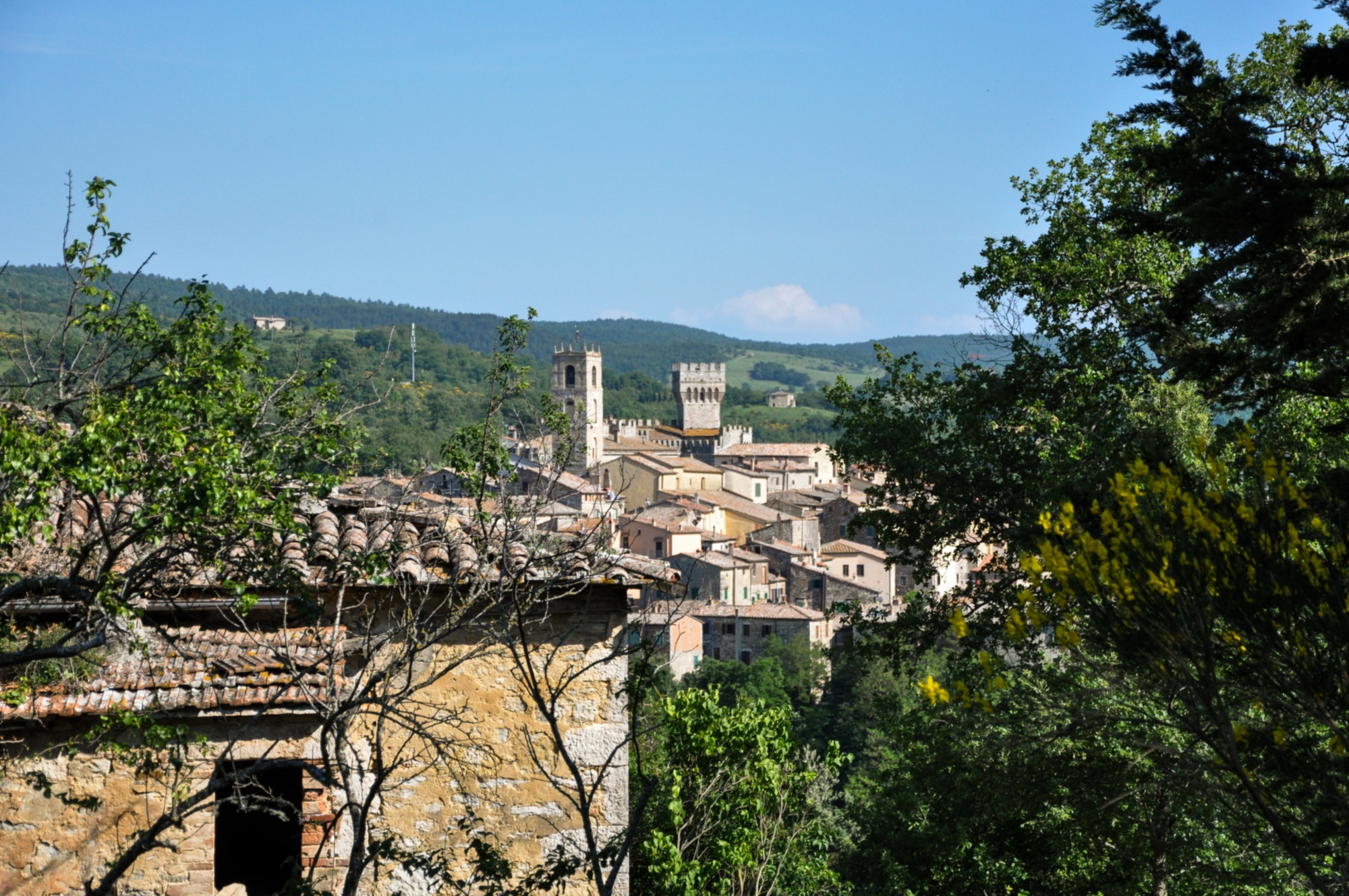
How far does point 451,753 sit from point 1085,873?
645 cm

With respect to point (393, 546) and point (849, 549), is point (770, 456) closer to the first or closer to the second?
point (849, 549)

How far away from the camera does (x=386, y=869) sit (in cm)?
624

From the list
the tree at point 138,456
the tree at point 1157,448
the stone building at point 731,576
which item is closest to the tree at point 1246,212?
the tree at point 1157,448

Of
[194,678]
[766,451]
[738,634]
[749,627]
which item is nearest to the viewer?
[194,678]

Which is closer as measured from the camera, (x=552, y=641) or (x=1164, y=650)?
(x=1164, y=650)

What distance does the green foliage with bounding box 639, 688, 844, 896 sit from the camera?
332 inches

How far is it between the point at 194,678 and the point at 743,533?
2549 inches

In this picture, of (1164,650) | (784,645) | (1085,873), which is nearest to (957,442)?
(1085,873)

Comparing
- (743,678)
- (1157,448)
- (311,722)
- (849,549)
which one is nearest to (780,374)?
(849,549)

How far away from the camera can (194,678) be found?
573cm

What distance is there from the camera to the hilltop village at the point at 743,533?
51.5m

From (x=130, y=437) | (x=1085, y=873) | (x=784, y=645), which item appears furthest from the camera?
(x=784, y=645)

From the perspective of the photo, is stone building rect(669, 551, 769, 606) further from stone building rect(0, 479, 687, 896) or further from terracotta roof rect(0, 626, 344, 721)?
terracotta roof rect(0, 626, 344, 721)

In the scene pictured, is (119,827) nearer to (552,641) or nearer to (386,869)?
(386,869)
